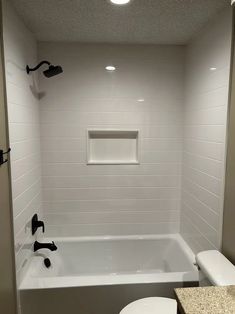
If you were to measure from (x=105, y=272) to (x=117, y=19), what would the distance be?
2.30 metres

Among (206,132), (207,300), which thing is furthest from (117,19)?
(207,300)

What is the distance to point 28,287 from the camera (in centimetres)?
170

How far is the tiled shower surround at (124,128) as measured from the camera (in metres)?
2.09

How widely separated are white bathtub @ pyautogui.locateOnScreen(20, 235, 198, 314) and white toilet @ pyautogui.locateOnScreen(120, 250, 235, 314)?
26 centimetres

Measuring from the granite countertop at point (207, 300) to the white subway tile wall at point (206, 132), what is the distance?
2.59 feet

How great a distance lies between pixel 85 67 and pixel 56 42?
0.35 m

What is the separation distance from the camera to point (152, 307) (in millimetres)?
1464

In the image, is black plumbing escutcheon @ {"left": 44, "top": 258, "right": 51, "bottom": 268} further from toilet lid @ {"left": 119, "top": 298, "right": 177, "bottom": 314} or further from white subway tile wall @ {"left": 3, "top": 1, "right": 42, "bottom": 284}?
toilet lid @ {"left": 119, "top": 298, "right": 177, "bottom": 314}

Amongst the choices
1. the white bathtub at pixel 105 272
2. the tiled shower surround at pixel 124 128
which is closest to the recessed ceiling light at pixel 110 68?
the tiled shower surround at pixel 124 128

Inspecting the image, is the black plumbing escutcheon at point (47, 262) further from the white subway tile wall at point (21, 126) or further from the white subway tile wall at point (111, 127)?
the white subway tile wall at point (111, 127)

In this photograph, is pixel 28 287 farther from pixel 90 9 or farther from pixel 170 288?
pixel 90 9

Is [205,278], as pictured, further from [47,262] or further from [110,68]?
[110,68]

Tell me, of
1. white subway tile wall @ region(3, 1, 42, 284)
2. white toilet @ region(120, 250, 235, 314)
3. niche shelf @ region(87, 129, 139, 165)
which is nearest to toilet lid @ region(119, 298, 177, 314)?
white toilet @ region(120, 250, 235, 314)

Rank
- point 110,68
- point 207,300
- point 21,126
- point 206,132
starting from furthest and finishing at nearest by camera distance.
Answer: point 110,68, point 206,132, point 21,126, point 207,300
